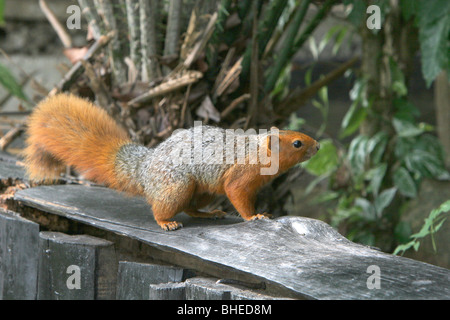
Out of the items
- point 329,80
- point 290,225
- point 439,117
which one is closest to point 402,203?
point 329,80

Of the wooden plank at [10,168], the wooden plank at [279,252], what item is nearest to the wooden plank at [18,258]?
the wooden plank at [279,252]

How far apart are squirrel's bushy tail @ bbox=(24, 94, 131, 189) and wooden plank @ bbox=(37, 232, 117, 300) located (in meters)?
0.28

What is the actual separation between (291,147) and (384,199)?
56.0 inches

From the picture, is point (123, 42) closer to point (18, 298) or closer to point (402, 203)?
point (18, 298)

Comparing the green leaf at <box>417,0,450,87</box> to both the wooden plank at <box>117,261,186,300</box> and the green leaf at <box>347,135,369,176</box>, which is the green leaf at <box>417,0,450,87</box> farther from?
the wooden plank at <box>117,261,186,300</box>

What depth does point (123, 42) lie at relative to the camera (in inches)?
113

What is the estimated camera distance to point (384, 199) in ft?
10.9

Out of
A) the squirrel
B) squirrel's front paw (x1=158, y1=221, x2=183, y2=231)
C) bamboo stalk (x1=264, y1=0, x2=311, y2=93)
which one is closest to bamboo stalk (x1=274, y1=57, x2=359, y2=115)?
bamboo stalk (x1=264, y1=0, x2=311, y2=93)

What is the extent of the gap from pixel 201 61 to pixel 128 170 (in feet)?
2.36

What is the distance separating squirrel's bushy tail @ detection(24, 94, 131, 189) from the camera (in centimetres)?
228

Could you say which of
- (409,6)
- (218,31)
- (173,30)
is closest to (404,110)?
(409,6)

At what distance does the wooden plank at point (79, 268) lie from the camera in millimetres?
2074

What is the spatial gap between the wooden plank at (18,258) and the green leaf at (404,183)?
1.95m

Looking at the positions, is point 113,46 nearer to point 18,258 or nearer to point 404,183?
point 18,258
